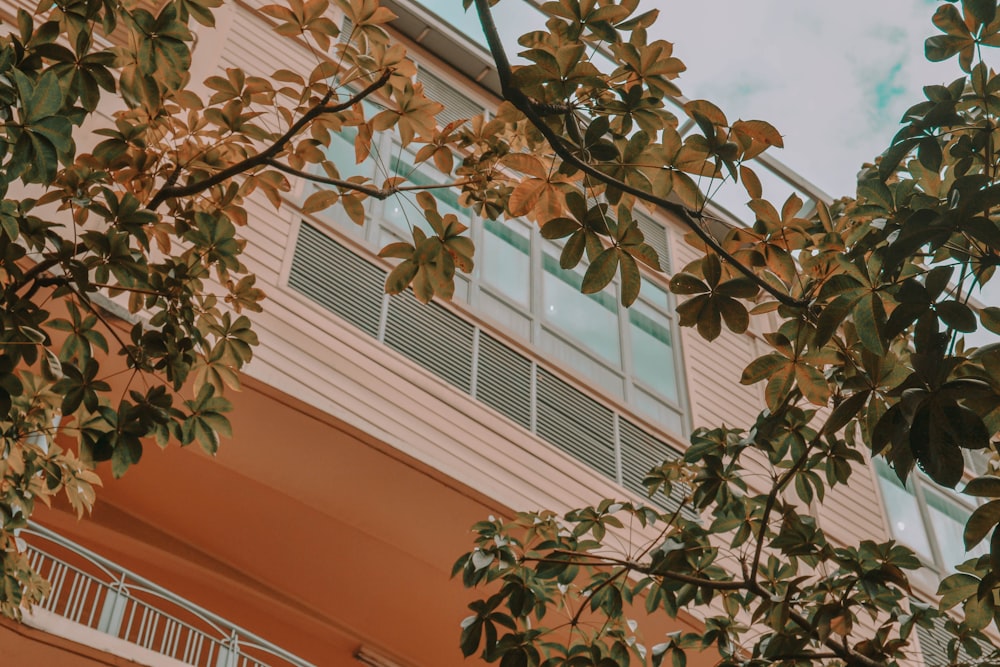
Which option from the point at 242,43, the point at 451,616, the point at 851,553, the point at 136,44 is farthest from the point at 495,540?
the point at 242,43

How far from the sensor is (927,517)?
1212cm

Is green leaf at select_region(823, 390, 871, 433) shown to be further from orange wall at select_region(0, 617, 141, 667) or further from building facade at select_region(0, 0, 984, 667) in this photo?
orange wall at select_region(0, 617, 141, 667)

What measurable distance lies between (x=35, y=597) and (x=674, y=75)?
3.84 metres

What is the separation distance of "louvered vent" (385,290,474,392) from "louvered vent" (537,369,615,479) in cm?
85

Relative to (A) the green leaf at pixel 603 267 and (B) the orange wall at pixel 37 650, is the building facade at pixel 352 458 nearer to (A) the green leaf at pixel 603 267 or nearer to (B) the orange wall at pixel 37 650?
(B) the orange wall at pixel 37 650

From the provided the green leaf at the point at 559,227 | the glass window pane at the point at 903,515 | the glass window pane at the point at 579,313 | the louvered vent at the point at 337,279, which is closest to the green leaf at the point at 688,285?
the green leaf at the point at 559,227

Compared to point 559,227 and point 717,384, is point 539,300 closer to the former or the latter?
point 717,384

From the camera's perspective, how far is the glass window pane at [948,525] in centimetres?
1198

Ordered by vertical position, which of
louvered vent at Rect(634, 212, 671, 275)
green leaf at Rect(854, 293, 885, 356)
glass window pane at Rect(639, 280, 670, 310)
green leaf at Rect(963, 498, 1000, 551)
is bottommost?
green leaf at Rect(963, 498, 1000, 551)

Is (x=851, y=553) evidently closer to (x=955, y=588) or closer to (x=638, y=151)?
(x=955, y=588)

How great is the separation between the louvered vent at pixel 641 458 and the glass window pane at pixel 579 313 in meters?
0.81

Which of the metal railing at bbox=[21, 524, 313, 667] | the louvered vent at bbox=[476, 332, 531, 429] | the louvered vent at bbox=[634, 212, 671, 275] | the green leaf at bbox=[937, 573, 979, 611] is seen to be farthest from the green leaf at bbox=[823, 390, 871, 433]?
the louvered vent at bbox=[634, 212, 671, 275]

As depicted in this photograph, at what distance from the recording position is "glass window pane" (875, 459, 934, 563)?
1173cm

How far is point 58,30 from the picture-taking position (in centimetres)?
332
